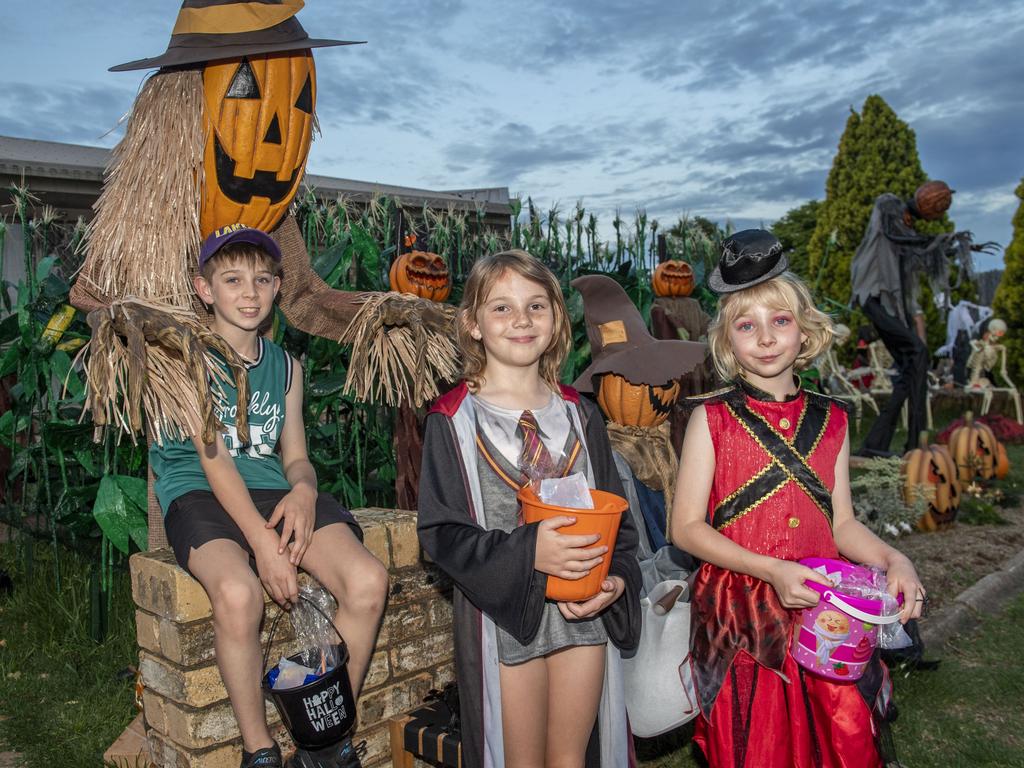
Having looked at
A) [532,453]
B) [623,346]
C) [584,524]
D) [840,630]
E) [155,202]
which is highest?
[155,202]

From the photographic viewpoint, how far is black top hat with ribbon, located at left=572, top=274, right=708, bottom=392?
9.50 feet

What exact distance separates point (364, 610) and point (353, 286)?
188cm

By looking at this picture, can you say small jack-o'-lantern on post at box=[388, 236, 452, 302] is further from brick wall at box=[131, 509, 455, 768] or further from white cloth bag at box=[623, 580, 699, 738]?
white cloth bag at box=[623, 580, 699, 738]

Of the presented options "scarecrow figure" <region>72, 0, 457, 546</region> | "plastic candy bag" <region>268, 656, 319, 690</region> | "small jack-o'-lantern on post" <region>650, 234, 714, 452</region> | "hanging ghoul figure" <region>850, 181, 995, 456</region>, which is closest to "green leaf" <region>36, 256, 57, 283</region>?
"scarecrow figure" <region>72, 0, 457, 546</region>

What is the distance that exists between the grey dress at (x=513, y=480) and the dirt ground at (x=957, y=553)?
2.69 meters

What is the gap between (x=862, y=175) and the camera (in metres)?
12.8

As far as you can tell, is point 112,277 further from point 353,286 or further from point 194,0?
point 353,286

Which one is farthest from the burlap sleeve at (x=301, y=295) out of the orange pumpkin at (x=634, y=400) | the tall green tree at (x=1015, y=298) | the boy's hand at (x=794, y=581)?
the tall green tree at (x=1015, y=298)

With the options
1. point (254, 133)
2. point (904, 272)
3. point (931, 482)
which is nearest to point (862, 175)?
point (904, 272)

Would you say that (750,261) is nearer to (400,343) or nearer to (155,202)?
(400,343)

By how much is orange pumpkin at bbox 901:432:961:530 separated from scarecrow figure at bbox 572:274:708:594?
114 inches

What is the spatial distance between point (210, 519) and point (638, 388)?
1465 millimetres

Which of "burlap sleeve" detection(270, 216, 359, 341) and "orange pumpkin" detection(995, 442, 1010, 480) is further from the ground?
"burlap sleeve" detection(270, 216, 359, 341)

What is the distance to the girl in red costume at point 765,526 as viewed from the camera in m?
1.90
